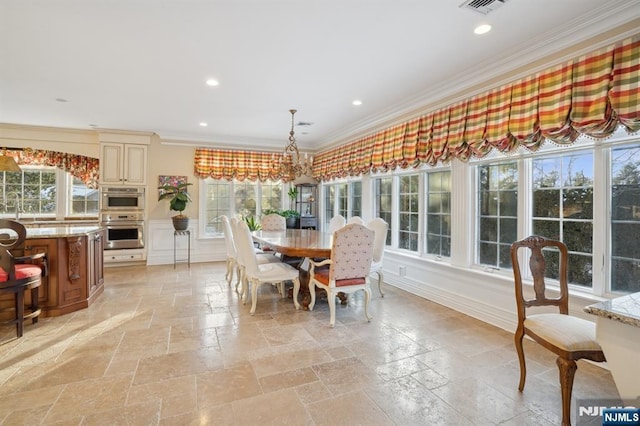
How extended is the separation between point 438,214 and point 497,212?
0.85m

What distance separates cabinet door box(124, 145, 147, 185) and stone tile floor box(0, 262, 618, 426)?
3.12 metres

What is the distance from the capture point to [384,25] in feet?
8.09

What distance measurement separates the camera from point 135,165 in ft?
19.5

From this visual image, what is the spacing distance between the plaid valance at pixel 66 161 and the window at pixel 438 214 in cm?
614

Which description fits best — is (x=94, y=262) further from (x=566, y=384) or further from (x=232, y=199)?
(x=566, y=384)

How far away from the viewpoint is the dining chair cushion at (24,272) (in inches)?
108

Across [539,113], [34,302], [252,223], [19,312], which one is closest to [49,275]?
[34,302]

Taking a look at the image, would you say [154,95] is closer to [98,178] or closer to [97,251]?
[97,251]

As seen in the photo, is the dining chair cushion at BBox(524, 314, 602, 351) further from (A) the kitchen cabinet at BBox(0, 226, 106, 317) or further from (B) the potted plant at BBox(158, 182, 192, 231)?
(B) the potted plant at BBox(158, 182, 192, 231)

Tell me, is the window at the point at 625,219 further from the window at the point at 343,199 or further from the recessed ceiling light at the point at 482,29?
the window at the point at 343,199

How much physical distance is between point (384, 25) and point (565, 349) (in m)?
2.52

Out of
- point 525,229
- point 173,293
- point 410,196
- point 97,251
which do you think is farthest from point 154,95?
point 525,229

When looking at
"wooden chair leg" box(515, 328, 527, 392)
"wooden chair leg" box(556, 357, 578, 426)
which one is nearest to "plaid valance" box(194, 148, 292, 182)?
"wooden chair leg" box(515, 328, 527, 392)

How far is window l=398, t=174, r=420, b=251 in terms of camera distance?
448 centimetres
